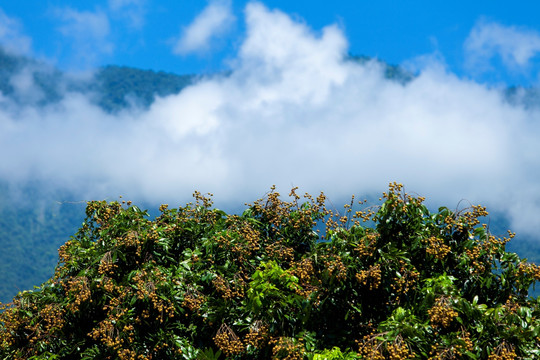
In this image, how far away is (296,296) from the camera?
27.9ft

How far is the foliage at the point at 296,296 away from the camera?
791 centimetres

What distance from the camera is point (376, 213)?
350 inches

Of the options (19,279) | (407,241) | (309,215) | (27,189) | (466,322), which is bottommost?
(466,322)

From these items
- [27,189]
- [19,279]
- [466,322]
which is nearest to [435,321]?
[466,322]

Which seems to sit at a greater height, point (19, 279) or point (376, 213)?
point (19, 279)

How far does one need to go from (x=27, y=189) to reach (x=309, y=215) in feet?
638

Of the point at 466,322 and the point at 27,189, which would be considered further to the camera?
the point at 27,189

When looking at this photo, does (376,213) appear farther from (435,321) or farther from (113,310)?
(113,310)

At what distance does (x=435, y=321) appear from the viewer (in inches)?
302

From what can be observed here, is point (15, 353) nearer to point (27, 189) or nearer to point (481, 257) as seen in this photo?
point (481, 257)

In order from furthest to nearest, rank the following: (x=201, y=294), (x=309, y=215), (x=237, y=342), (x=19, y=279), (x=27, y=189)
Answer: (x=27, y=189) < (x=19, y=279) < (x=309, y=215) < (x=201, y=294) < (x=237, y=342)

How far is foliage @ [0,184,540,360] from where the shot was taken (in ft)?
25.9

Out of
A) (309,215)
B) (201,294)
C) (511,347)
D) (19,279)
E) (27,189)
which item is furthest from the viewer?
(27,189)

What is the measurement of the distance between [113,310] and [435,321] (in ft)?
14.1
